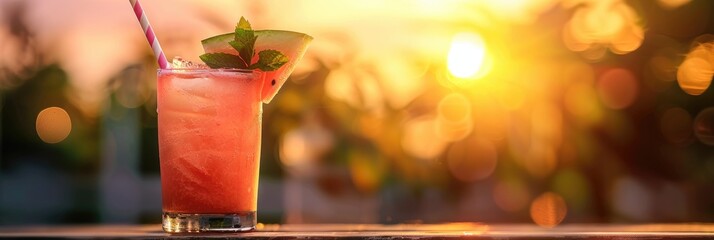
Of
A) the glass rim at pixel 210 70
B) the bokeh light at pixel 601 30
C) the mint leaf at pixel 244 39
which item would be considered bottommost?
the glass rim at pixel 210 70

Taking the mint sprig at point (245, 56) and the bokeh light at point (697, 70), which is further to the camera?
the bokeh light at point (697, 70)

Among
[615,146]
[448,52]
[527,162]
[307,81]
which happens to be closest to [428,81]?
[448,52]

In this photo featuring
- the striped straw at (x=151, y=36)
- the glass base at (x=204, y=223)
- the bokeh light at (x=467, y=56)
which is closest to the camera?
the glass base at (x=204, y=223)

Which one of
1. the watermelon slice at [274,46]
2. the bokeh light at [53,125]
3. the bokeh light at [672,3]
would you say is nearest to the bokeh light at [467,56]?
the bokeh light at [672,3]

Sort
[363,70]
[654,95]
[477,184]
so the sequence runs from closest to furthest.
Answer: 1. [363,70]
2. [654,95]
3. [477,184]

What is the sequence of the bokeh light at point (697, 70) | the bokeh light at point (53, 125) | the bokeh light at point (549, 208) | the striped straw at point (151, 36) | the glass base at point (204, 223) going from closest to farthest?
the glass base at point (204, 223) < the striped straw at point (151, 36) < the bokeh light at point (697, 70) < the bokeh light at point (549, 208) < the bokeh light at point (53, 125)

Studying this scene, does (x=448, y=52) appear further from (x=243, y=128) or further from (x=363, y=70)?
(x=243, y=128)

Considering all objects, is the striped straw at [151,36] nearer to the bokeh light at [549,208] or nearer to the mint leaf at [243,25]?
the mint leaf at [243,25]
